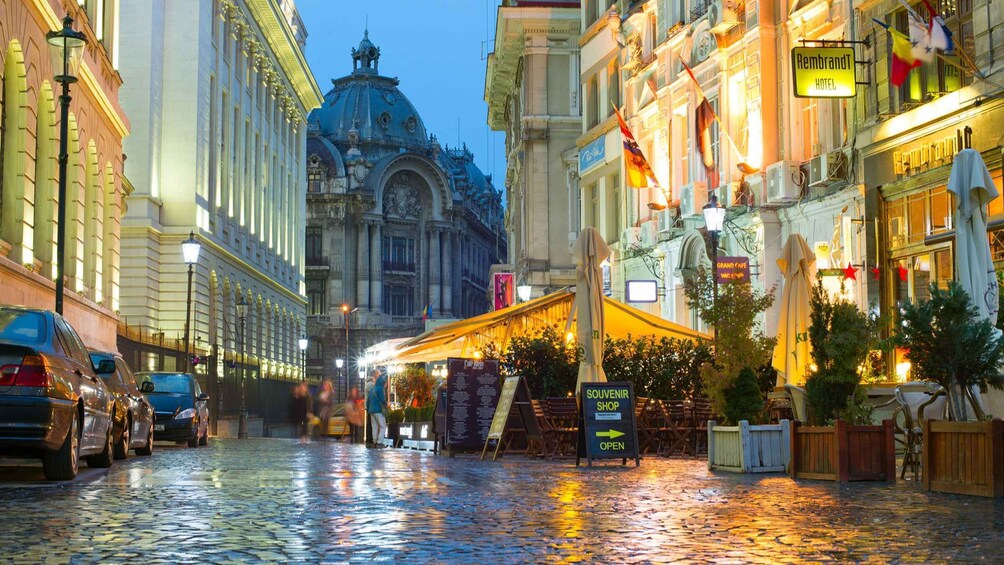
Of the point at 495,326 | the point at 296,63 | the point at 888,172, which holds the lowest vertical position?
the point at 495,326

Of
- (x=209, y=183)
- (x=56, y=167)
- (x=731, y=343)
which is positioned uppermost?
(x=209, y=183)

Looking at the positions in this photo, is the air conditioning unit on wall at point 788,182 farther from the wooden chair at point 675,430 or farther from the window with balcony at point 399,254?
the window with balcony at point 399,254

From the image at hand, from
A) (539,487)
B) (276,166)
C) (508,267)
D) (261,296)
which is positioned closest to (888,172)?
(539,487)

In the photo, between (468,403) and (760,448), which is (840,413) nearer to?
(760,448)

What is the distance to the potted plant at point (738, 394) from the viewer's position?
17.3m

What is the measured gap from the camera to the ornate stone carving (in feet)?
415

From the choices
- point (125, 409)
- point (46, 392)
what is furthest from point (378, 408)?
point (46, 392)

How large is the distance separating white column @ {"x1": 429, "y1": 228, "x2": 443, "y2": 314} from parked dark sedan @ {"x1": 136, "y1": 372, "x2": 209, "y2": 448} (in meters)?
99.9

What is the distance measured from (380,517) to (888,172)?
17566 mm

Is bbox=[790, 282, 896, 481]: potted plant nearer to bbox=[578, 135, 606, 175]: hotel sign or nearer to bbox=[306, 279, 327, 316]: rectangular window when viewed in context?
bbox=[578, 135, 606, 175]: hotel sign

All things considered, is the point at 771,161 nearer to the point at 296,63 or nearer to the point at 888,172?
the point at 888,172

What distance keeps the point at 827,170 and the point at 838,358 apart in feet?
44.0

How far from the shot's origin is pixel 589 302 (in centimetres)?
2322

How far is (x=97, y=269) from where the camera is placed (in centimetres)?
3553
